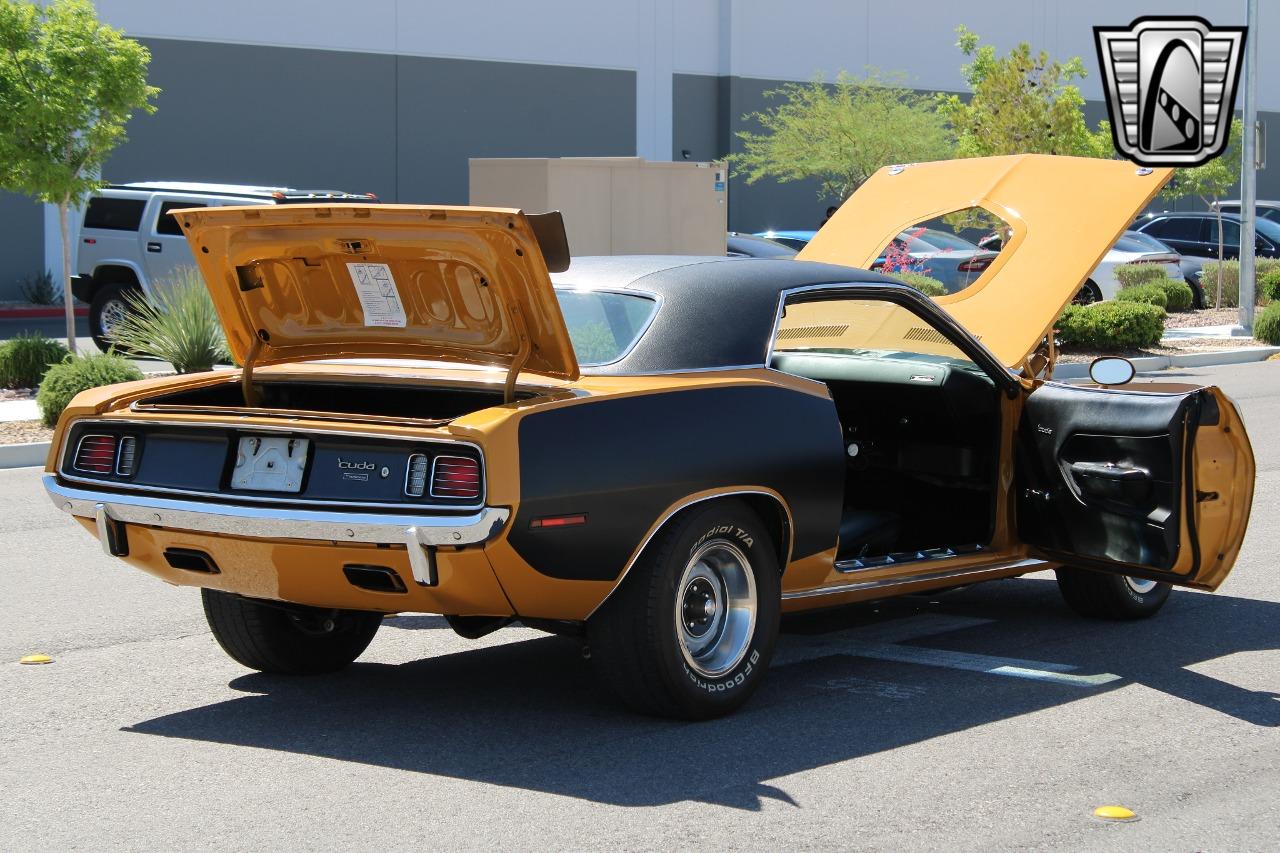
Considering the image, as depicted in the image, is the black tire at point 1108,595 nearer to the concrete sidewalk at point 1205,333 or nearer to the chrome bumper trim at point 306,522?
the chrome bumper trim at point 306,522

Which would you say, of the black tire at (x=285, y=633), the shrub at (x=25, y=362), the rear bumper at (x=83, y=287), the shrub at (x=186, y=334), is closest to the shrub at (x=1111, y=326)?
the shrub at (x=186, y=334)

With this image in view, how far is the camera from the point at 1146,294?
25.4 m

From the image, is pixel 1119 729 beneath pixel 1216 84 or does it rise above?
beneath

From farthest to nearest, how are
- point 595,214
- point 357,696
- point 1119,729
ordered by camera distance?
point 595,214
point 357,696
point 1119,729

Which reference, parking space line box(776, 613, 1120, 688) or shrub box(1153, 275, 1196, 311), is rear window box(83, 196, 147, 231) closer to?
shrub box(1153, 275, 1196, 311)

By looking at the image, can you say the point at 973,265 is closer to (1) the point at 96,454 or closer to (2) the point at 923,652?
(2) the point at 923,652

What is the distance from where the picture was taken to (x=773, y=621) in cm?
581

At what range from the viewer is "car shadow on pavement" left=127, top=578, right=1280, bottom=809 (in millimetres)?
5191

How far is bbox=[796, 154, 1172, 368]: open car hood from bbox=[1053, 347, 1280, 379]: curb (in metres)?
12.1

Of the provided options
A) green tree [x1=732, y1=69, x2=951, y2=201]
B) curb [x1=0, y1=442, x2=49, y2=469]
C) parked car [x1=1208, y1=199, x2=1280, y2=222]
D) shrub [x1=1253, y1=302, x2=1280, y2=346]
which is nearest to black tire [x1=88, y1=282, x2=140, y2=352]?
curb [x1=0, y1=442, x2=49, y2=469]

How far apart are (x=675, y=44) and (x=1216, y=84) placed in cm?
1112

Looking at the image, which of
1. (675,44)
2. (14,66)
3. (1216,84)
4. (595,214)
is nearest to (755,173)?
(675,44)

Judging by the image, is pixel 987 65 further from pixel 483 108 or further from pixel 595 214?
pixel 483 108

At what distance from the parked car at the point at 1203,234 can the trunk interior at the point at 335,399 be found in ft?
92.0
